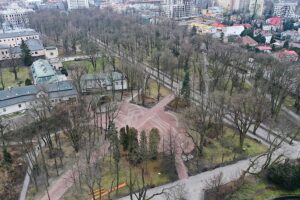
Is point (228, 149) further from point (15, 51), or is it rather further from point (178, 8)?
point (178, 8)

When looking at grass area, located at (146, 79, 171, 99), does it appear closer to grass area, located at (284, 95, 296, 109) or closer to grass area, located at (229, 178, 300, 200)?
grass area, located at (284, 95, 296, 109)

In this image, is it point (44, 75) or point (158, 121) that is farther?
point (44, 75)

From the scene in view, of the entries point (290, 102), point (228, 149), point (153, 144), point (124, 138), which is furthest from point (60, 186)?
point (290, 102)

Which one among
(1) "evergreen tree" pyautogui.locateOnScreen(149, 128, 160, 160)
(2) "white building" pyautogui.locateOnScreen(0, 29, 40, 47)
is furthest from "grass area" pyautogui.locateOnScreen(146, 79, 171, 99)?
(2) "white building" pyautogui.locateOnScreen(0, 29, 40, 47)

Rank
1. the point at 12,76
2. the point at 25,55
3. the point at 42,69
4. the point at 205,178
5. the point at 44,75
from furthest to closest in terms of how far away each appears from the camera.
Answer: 1. the point at 25,55
2. the point at 12,76
3. the point at 42,69
4. the point at 44,75
5. the point at 205,178

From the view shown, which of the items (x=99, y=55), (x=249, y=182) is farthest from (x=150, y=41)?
(x=249, y=182)

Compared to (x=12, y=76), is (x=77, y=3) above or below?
above
